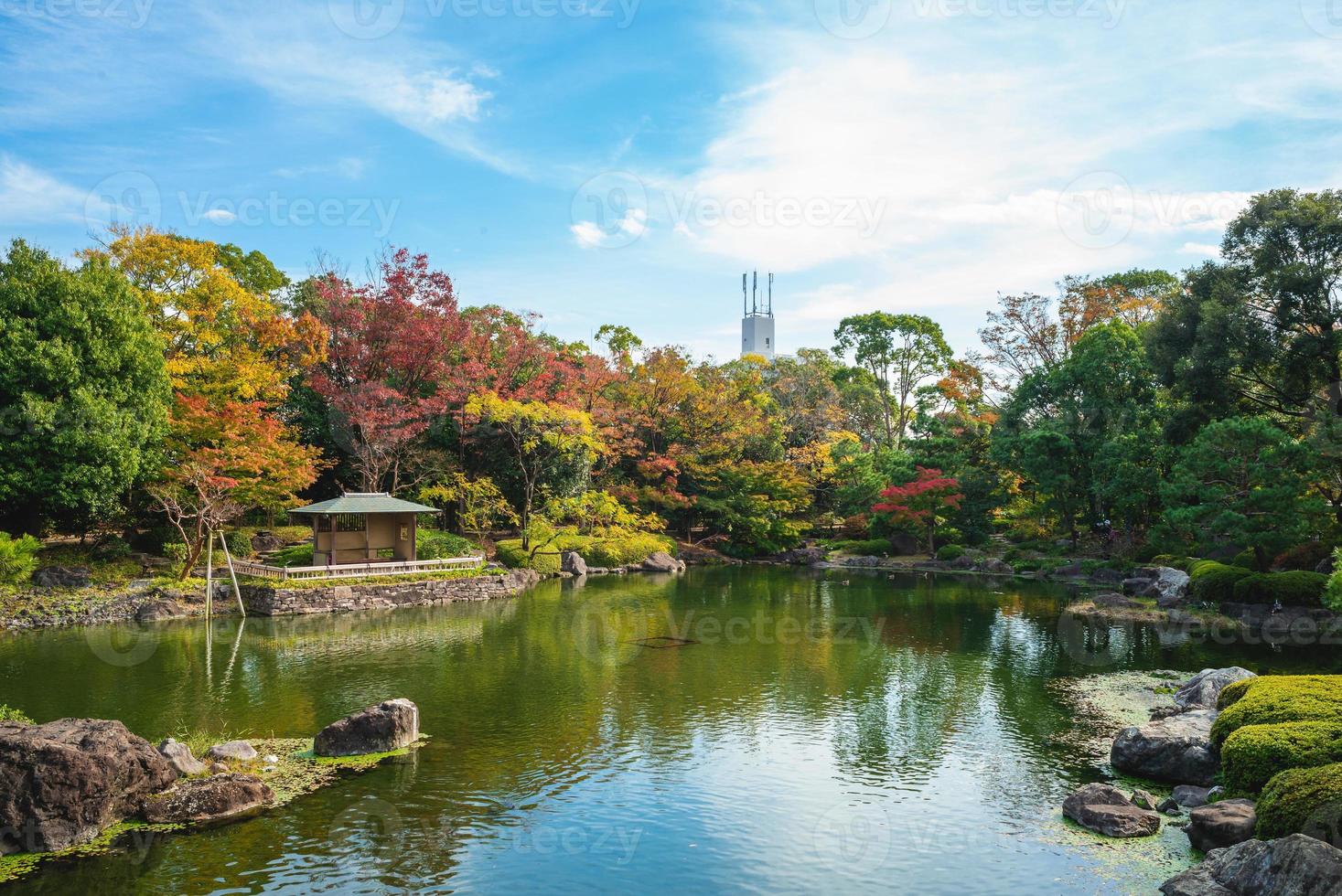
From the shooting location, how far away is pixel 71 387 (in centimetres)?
2122

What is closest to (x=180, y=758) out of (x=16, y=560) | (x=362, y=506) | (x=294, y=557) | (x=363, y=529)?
(x=16, y=560)

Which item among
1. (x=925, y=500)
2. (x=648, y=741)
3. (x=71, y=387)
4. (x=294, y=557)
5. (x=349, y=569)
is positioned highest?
(x=71, y=387)

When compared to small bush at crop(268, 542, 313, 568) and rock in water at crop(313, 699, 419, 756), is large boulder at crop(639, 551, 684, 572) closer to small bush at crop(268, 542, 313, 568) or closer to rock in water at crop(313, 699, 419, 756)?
small bush at crop(268, 542, 313, 568)

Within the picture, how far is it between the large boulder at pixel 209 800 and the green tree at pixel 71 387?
15424 millimetres

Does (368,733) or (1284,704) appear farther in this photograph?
(368,733)

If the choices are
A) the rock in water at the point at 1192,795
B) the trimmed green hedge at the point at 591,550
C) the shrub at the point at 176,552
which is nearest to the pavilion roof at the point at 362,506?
the shrub at the point at 176,552

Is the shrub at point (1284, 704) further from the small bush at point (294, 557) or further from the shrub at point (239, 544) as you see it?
the shrub at point (239, 544)

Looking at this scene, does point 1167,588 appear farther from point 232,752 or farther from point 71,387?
point 71,387

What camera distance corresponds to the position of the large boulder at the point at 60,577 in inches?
827

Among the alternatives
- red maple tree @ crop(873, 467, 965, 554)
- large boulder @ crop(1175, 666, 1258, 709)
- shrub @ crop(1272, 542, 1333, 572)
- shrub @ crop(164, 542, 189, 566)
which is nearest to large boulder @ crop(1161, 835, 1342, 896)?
large boulder @ crop(1175, 666, 1258, 709)

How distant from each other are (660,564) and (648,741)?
24.1m

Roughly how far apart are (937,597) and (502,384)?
18.8 m

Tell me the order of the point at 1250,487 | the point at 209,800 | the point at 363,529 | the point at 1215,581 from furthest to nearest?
the point at 363,529 → the point at 1250,487 → the point at 1215,581 → the point at 209,800

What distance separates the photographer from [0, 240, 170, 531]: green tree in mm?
20641
